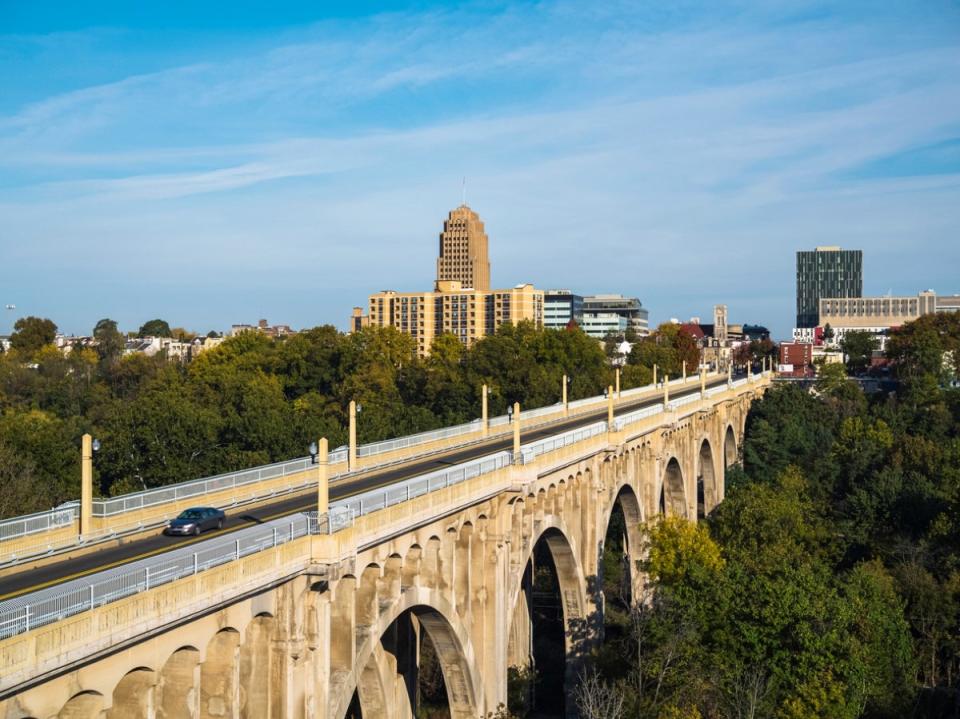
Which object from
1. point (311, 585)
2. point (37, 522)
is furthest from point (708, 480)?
point (37, 522)

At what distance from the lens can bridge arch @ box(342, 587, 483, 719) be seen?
33.4 metres

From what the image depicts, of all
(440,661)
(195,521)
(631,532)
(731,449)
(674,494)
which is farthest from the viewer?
(731,449)

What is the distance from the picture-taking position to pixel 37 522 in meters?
26.1

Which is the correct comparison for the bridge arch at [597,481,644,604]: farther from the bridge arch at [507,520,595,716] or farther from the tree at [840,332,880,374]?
the tree at [840,332,880,374]

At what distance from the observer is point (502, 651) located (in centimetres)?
4053

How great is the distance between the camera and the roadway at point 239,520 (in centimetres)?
2281

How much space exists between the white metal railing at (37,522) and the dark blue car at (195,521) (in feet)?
8.65

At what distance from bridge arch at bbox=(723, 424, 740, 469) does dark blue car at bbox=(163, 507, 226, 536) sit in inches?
3610

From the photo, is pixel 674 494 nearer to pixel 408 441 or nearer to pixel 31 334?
pixel 408 441

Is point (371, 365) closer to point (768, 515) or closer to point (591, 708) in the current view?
point (768, 515)

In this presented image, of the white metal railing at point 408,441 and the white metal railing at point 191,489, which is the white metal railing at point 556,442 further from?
the white metal railing at point 191,489

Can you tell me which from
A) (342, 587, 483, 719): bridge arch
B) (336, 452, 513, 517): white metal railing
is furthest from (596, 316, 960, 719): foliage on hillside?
(336, 452, 513, 517): white metal railing

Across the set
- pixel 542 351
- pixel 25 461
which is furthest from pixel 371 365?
pixel 25 461

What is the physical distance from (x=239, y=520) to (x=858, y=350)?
17048 centimetres
